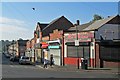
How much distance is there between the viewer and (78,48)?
47.1 metres

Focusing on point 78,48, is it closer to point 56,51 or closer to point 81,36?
point 81,36

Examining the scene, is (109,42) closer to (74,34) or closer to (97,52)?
(97,52)

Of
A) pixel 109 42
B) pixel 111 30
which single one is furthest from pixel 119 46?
pixel 111 30

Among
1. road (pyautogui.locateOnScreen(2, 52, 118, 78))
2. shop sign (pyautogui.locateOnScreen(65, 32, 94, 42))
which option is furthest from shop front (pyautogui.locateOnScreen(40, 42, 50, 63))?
road (pyautogui.locateOnScreen(2, 52, 118, 78))

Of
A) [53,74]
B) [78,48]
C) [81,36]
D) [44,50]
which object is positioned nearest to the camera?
[53,74]

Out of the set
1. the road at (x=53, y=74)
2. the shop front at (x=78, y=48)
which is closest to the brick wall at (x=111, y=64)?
the shop front at (x=78, y=48)

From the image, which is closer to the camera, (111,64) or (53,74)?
(53,74)

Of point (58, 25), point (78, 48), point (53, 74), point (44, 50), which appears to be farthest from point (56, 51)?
point (53, 74)

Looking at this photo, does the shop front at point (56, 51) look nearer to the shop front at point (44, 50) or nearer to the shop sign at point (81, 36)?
the shop front at point (44, 50)

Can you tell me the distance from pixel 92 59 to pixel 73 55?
19.2ft

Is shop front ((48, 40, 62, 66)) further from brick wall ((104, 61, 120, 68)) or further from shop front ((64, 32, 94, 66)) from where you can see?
brick wall ((104, 61, 120, 68))

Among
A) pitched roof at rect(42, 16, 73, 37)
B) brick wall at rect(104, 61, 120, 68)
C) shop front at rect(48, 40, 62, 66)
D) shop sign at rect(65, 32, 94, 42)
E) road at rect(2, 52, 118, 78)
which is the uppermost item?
pitched roof at rect(42, 16, 73, 37)

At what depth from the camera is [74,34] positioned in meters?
47.7

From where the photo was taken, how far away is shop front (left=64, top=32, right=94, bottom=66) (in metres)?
43.9
